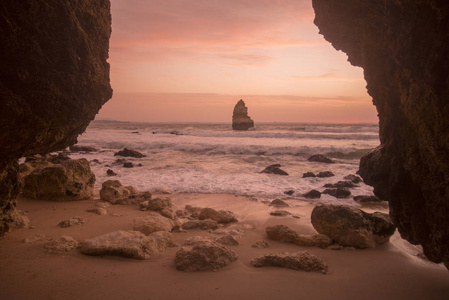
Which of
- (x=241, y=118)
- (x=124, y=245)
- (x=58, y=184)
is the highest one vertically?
(x=241, y=118)

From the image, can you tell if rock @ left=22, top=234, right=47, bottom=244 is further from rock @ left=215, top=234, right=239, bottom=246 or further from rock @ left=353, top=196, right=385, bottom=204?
rock @ left=353, top=196, right=385, bottom=204

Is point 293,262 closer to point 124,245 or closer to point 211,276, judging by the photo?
point 211,276

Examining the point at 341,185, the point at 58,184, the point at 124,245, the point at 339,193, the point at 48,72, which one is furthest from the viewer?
the point at 341,185

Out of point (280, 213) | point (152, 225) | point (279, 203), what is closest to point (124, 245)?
point (152, 225)

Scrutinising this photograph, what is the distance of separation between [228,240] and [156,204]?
2.39 m

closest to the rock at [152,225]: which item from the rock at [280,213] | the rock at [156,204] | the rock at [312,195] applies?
the rock at [156,204]

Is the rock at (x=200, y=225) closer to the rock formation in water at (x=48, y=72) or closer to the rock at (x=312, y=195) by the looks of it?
the rock formation in water at (x=48, y=72)

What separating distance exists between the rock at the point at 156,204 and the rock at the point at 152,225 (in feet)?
3.59

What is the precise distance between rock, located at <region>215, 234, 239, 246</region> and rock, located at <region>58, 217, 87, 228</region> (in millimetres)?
2411

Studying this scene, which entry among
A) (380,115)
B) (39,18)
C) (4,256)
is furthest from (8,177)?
(380,115)

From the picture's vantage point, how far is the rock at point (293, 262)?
363cm

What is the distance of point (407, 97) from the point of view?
3008 mm

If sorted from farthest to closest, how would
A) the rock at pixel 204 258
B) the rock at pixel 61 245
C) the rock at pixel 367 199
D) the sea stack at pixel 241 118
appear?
the sea stack at pixel 241 118, the rock at pixel 367 199, the rock at pixel 61 245, the rock at pixel 204 258

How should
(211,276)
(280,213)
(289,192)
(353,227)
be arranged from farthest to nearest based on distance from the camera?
1. (289,192)
2. (280,213)
3. (353,227)
4. (211,276)
